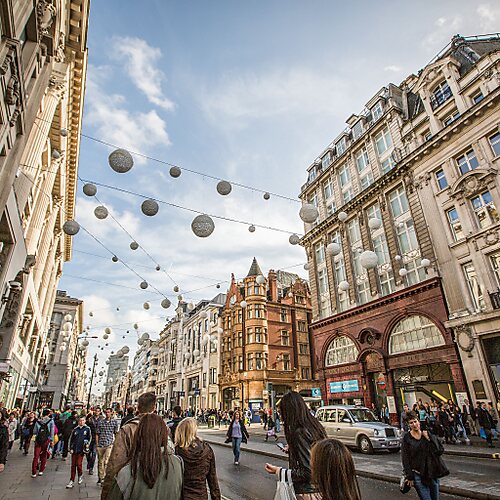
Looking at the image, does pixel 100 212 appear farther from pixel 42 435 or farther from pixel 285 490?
pixel 285 490

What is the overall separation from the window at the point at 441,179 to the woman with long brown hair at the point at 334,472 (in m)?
24.5

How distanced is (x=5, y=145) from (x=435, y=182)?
24.4 metres

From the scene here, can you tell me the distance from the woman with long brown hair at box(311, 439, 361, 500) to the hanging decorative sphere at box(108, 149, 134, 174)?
864 cm

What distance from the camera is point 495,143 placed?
65.2 ft

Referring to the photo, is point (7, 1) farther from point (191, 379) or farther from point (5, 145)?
point (191, 379)

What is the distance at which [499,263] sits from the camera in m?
18.7

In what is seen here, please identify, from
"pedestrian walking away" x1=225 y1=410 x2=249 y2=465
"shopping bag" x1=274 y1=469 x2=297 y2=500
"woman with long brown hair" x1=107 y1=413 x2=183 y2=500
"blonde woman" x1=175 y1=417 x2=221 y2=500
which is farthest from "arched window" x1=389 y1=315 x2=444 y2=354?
"woman with long brown hair" x1=107 y1=413 x2=183 y2=500

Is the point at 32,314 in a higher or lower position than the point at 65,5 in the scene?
lower

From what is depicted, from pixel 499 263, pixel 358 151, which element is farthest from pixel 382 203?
pixel 499 263

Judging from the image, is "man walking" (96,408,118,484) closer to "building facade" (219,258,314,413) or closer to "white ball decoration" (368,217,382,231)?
"white ball decoration" (368,217,382,231)

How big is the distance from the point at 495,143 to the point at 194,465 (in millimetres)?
23989

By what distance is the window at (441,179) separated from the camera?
22.6 m

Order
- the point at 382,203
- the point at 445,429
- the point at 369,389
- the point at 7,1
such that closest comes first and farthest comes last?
the point at 7,1
the point at 445,429
the point at 369,389
the point at 382,203

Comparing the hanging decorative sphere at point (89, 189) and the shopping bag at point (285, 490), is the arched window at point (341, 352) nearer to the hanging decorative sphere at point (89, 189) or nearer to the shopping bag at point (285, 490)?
the hanging decorative sphere at point (89, 189)
